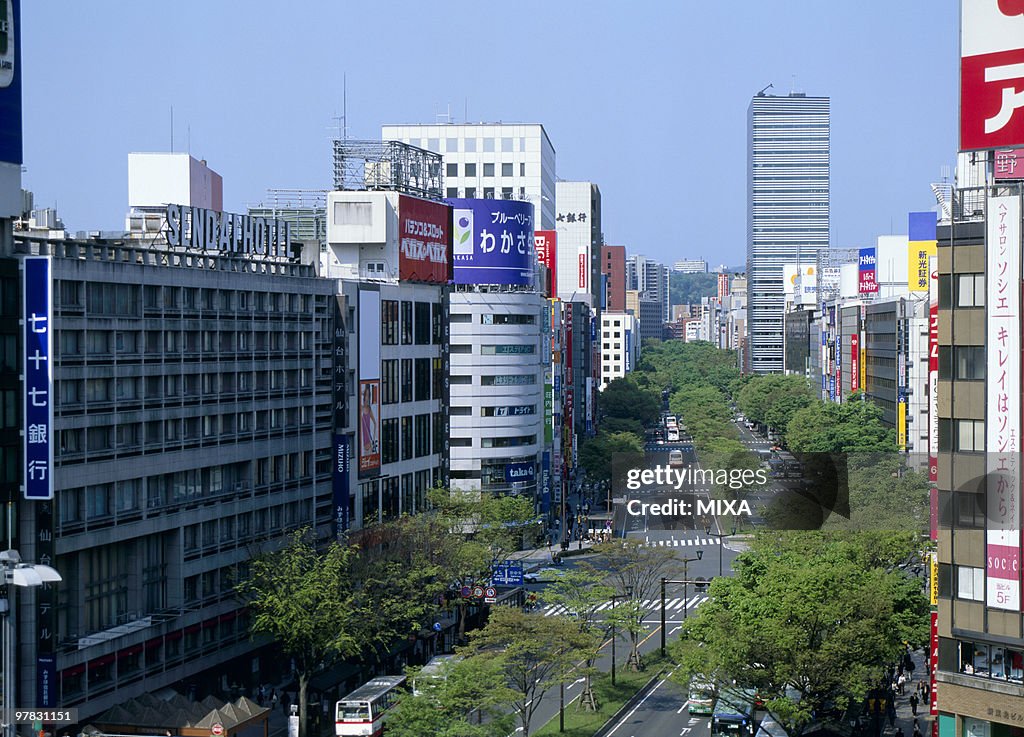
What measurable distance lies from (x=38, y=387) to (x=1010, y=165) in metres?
32.3

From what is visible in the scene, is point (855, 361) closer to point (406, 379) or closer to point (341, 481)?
point (406, 379)

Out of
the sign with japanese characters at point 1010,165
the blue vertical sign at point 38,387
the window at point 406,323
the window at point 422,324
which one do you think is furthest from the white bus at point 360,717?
the window at point 422,324

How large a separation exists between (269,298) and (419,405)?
23923mm

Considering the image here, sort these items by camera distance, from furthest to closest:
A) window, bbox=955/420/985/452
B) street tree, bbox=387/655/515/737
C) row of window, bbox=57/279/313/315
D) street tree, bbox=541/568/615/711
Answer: street tree, bbox=541/568/615/711 → row of window, bbox=57/279/313/315 → street tree, bbox=387/655/515/737 → window, bbox=955/420/985/452

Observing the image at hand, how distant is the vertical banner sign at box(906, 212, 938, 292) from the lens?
145500mm

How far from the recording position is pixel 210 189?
271ft

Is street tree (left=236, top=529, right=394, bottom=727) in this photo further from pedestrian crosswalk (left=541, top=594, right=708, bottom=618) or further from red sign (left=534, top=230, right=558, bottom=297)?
red sign (left=534, top=230, right=558, bottom=297)

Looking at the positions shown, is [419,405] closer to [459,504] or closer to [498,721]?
[459,504]

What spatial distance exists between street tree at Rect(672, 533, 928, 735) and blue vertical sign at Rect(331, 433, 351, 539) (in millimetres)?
25037

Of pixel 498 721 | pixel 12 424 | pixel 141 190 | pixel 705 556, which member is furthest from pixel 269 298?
pixel 705 556

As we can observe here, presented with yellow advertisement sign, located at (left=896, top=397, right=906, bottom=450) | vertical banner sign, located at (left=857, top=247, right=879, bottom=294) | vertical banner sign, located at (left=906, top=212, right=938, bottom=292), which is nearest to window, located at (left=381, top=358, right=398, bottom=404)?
yellow advertisement sign, located at (left=896, top=397, right=906, bottom=450)

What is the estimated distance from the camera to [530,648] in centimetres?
5941

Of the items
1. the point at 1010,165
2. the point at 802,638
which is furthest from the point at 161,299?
the point at 1010,165

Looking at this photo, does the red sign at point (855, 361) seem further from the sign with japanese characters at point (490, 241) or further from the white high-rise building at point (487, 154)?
the sign with japanese characters at point (490, 241)
